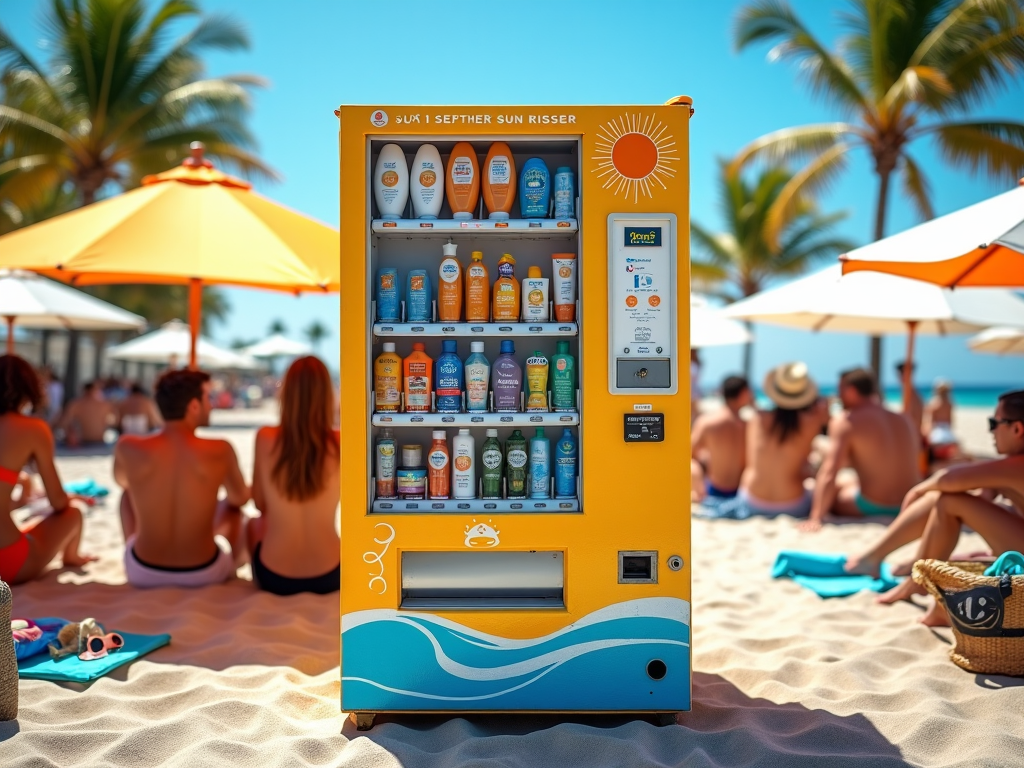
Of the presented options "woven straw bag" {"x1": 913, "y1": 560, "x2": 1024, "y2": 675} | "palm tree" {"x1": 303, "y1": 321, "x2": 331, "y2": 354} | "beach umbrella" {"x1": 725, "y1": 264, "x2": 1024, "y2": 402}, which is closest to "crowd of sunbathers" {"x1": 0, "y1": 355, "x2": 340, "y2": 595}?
"woven straw bag" {"x1": 913, "y1": 560, "x2": 1024, "y2": 675}

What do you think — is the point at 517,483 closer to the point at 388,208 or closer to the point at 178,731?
the point at 388,208

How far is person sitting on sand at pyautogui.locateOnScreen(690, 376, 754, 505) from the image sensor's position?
8.17 metres

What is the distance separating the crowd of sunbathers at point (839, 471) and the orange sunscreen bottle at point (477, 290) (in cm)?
285

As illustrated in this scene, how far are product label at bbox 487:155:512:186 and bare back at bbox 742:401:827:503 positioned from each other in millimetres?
5093

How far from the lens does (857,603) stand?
481cm

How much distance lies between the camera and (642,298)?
10.6 feet

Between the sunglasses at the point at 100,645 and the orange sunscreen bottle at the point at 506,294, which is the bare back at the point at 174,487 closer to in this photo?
the sunglasses at the point at 100,645

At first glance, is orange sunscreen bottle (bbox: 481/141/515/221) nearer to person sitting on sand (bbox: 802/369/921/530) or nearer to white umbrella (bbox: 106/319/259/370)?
person sitting on sand (bbox: 802/369/921/530)

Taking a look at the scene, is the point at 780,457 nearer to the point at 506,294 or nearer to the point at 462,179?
the point at 506,294

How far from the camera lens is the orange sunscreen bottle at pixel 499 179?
3.41 meters

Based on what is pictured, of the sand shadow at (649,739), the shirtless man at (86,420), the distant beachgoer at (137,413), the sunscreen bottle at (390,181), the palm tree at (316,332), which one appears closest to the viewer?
the sand shadow at (649,739)

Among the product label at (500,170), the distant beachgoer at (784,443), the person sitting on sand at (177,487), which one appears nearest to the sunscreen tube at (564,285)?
the product label at (500,170)

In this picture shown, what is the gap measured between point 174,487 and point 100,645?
121 cm

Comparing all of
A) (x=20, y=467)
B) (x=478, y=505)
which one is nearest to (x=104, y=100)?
(x=20, y=467)
